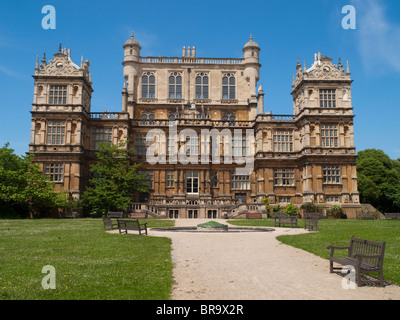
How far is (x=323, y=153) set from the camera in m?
46.0

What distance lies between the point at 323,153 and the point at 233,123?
40.9 ft

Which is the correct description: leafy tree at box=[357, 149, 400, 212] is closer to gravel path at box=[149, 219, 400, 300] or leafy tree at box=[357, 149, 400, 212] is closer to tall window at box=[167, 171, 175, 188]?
tall window at box=[167, 171, 175, 188]

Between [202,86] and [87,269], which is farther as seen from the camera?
[202,86]

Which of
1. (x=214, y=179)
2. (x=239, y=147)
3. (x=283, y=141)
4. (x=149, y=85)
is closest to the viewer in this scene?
(x=214, y=179)

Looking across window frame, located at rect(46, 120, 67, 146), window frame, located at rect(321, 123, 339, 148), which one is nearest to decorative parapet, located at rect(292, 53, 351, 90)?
window frame, located at rect(321, 123, 339, 148)

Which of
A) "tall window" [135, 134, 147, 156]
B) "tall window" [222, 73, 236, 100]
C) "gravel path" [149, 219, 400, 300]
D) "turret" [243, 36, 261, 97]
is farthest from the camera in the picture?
"tall window" [222, 73, 236, 100]

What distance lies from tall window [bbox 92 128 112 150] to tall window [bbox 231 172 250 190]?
1699 centimetres

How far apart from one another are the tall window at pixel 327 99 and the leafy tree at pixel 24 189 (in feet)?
110

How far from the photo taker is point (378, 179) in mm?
57531

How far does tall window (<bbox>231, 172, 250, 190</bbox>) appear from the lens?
49406mm

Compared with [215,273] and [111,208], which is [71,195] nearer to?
[111,208]

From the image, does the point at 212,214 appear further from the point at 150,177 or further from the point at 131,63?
the point at 131,63

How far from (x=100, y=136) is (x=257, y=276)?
132ft

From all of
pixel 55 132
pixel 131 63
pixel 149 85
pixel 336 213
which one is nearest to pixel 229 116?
pixel 149 85
